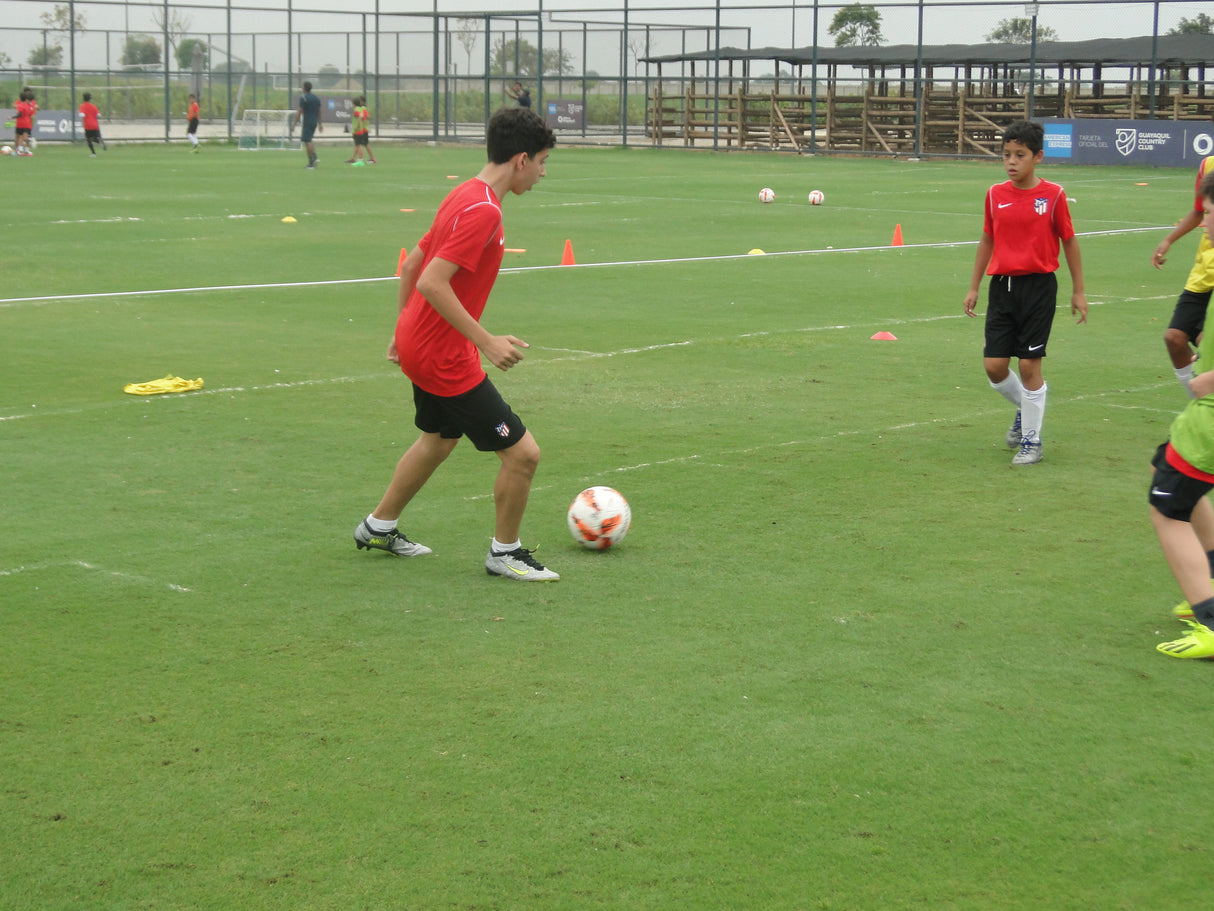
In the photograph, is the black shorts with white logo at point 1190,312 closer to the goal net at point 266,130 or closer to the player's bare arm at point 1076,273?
the player's bare arm at point 1076,273

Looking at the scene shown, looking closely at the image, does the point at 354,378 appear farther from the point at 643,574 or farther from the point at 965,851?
the point at 965,851

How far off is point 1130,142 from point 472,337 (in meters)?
36.9

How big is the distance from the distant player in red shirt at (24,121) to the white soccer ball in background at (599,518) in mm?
38872

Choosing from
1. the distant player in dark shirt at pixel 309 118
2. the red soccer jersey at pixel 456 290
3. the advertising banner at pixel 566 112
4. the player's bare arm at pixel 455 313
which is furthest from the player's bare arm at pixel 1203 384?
the advertising banner at pixel 566 112

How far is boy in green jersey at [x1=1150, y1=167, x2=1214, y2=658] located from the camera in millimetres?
5398

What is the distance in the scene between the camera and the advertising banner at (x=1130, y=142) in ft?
124

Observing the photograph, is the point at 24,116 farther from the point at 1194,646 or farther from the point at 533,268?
the point at 1194,646

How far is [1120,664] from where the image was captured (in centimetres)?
552

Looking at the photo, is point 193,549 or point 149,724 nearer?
point 149,724

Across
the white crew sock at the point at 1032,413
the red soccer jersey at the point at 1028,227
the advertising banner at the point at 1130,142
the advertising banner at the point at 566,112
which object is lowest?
the white crew sock at the point at 1032,413

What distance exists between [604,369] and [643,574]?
5.13m

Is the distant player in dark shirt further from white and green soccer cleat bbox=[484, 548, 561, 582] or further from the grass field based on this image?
white and green soccer cleat bbox=[484, 548, 561, 582]

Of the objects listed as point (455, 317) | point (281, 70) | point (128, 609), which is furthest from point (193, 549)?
point (281, 70)

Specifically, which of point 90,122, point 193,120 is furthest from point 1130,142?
point 90,122
